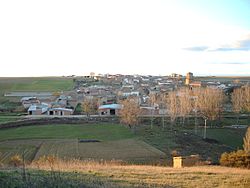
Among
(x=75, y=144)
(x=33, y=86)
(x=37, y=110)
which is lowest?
(x=75, y=144)

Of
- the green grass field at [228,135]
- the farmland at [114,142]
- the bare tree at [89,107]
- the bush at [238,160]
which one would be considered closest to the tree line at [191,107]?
the farmland at [114,142]

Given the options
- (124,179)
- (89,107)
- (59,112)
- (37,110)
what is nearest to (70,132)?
(89,107)

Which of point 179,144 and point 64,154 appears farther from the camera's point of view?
point 179,144

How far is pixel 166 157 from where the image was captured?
2291 cm

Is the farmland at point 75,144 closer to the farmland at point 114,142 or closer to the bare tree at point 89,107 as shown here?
the farmland at point 114,142

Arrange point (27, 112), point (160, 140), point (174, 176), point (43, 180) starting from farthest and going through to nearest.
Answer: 1. point (27, 112)
2. point (160, 140)
3. point (174, 176)
4. point (43, 180)

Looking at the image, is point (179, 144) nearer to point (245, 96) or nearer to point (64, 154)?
point (64, 154)

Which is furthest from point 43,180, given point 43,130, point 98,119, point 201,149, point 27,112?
point 27,112

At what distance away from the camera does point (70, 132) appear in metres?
33.7

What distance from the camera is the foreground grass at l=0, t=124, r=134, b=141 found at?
1233 inches

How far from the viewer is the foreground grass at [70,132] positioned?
103 feet

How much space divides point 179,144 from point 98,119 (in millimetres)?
15368

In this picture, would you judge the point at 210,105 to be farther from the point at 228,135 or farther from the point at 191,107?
the point at 228,135

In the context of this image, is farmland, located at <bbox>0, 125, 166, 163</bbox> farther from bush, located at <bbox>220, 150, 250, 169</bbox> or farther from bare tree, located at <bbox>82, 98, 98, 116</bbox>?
bare tree, located at <bbox>82, 98, 98, 116</bbox>
